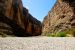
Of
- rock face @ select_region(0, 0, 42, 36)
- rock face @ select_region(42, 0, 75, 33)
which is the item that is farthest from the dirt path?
rock face @ select_region(0, 0, 42, 36)

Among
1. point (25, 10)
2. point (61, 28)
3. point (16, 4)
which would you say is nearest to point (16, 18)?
point (16, 4)

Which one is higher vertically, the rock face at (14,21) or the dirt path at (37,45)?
the rock face at (14,21)

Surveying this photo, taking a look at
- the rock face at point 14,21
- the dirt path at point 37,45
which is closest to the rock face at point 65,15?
the rock face at point 14,21

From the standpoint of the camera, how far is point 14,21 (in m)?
51.4

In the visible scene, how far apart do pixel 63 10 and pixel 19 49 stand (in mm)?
22506

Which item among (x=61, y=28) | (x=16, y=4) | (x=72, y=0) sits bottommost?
(x=61, y=28)

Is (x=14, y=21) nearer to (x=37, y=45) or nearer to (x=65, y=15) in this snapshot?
(x=65, y=15)

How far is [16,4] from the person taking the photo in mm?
57062

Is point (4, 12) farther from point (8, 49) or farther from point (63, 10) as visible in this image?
point (8, 49)

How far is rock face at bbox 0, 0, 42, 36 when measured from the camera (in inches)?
1448

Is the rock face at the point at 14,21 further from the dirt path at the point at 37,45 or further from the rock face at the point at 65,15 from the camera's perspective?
the dirt path at the point at 37,45

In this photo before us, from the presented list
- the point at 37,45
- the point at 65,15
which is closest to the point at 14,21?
the point at 65,15

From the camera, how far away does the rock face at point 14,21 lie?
121 ft

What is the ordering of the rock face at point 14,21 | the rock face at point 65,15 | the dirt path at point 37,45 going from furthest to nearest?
the rock face at point 14,21 < the rock face at point 65,15 < the dirt path at point 37,45
